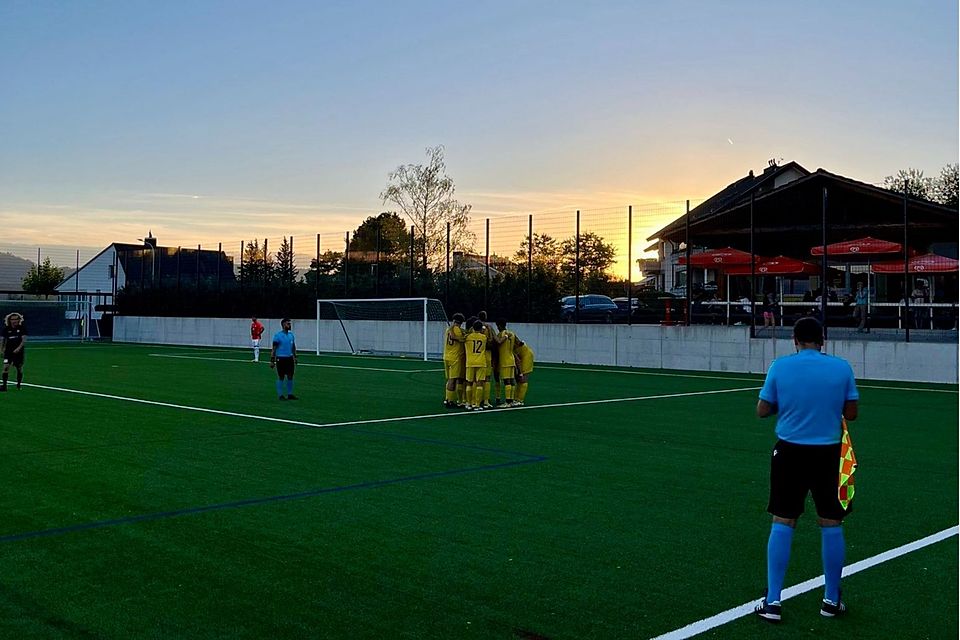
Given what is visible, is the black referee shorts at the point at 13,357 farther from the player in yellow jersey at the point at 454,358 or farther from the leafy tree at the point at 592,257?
the leafy tree at the point at 592,257

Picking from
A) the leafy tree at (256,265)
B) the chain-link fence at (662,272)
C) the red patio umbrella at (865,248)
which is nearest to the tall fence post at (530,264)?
the chain-link fence at (662,272)

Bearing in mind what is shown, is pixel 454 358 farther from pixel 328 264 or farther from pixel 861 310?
pixel 328 264

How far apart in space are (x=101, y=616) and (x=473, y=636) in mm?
2175

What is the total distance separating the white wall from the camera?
25.0m

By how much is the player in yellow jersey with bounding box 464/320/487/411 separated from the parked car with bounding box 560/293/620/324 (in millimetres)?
14552

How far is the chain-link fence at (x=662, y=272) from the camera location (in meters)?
27.8

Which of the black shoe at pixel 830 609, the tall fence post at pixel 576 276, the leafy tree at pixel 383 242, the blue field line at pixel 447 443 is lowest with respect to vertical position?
the black shoe at pixel 830 609

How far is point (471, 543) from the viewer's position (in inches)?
293

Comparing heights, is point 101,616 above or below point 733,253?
below

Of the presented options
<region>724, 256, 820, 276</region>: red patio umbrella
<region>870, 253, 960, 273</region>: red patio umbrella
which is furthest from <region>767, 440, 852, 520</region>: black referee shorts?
<region>724, 256, 820, 276</region>: red patio umbrella

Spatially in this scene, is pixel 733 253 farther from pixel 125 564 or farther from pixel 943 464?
pixel 125 564

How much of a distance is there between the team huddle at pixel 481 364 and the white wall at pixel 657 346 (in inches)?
443

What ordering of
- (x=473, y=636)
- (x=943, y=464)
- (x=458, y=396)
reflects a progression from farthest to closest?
(x=458, y=396)
(x=943, y=464)
(x=473, y=636)

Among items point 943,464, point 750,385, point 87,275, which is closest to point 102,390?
point 750,385
